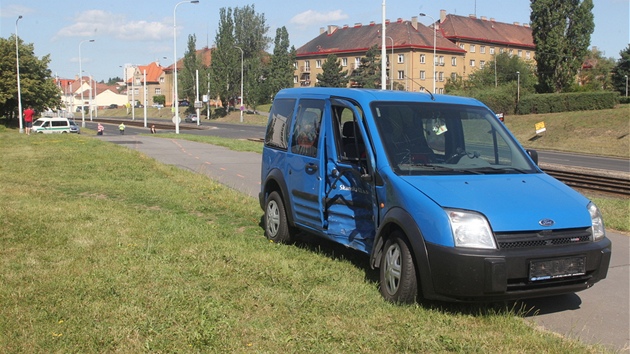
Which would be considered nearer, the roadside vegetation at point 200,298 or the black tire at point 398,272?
the roadside vegetation at point 200,298

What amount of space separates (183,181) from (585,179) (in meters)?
11.4

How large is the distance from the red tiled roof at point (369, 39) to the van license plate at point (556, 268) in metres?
85.2

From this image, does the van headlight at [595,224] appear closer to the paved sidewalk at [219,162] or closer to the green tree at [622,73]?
the paved sidewalk at [219,162]

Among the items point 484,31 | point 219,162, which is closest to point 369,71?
point 484,31

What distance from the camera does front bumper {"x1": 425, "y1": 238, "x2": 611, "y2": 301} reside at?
4754 mm

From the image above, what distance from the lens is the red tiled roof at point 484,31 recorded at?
102188mm

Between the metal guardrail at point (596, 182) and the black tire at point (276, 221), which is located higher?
the black tire at point (276, 221)

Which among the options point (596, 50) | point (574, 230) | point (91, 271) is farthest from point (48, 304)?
point (596, 50)

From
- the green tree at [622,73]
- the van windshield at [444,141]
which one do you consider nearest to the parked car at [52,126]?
the van windshield at [444,141]

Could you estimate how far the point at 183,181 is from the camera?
46.9 ft

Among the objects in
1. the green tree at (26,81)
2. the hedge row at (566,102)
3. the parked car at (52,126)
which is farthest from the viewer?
the green tree at (26,81)

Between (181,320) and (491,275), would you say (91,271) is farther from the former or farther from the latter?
(491,275)

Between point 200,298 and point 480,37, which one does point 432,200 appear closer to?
point 200,298

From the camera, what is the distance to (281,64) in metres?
92.5
